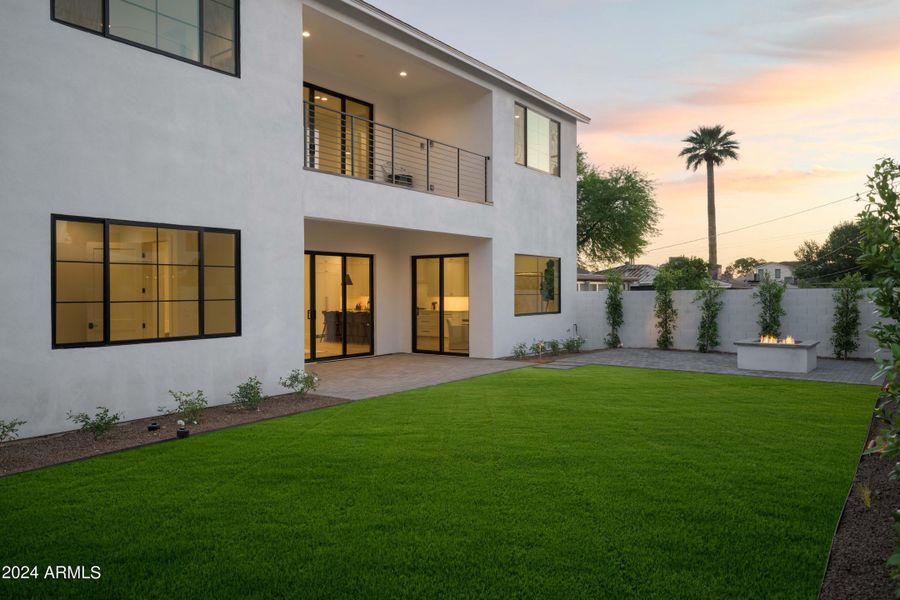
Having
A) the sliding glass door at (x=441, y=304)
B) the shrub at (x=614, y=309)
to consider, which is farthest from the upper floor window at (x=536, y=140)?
the shrub at (x=614, y=309)

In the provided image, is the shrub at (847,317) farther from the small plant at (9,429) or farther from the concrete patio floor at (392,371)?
the small plant at (9,429)

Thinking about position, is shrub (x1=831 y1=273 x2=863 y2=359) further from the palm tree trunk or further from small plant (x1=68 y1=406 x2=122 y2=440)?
the palm tree trunk

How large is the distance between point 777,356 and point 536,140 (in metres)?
8.10

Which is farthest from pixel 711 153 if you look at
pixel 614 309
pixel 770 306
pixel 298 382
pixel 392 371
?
pixel 298 382

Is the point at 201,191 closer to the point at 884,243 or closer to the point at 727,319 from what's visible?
the point at 884,243

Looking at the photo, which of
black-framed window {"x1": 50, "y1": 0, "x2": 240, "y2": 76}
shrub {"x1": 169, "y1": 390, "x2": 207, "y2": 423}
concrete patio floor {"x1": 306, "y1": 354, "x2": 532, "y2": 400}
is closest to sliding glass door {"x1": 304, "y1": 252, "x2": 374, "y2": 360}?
concrete patio floor {"x1": 306, "y1": 354, "x2": 532, "y2": 400}

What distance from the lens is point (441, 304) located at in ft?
Result: 50.0

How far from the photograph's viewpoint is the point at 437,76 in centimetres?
1367

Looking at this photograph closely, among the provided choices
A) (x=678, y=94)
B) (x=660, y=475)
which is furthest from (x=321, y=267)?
(x=678, y=94)

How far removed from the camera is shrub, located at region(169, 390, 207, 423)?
293 inches

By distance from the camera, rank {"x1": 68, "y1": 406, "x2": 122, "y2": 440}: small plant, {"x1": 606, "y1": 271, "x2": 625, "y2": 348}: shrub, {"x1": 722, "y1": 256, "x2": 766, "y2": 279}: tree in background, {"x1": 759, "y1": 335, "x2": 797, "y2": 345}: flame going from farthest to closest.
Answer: {"x1": 722, "y1": 256, "x2": 766, "y2": 279}: tree in background, {"x1": 606, "y1": 271, "x2": 625, "y2": 348}: shrub, {"x1": 759, "y1": 335, "x2": 797, "y2": 345}: flame, {"x1": 68, "y1": 406, "x2": 122, "y2": 440}: small plant

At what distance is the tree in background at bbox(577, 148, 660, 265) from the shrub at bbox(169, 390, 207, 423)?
2660 cm

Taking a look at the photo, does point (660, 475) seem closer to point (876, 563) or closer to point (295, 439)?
point (876, 563)

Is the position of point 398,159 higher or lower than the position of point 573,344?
higher
